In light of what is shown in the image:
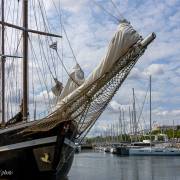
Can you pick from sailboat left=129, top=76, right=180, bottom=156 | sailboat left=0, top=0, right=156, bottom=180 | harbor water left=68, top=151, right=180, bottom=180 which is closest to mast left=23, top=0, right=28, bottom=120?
sailboat left=0, top=0, right=156, bottom=180

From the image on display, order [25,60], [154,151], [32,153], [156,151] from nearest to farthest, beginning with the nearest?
[32,153]
[25,60]
[154,151]
[156,151]

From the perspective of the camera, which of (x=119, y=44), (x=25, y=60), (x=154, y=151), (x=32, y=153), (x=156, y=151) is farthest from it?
(x=156, y=151)

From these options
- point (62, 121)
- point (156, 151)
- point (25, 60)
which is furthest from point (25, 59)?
point (156, 151)

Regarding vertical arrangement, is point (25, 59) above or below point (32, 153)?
above

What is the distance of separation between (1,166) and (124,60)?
9660 millimetres

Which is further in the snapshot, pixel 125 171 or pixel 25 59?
pixel 125 171

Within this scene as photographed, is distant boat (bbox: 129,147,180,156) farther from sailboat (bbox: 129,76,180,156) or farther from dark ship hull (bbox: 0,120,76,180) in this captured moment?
dark ship hull (bbox: 0,120,76,180)

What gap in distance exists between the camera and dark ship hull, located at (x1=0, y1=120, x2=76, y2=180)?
2608 cm

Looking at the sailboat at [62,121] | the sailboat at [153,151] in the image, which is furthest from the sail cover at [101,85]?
the sailboat at [153,151]

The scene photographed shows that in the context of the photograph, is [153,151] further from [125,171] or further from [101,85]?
[101,85]

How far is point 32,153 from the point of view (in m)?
26.1

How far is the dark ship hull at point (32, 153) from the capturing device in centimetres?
2608

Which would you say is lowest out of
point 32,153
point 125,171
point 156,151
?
point 125,171

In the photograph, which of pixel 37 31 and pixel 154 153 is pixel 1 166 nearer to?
pixel 37 31
